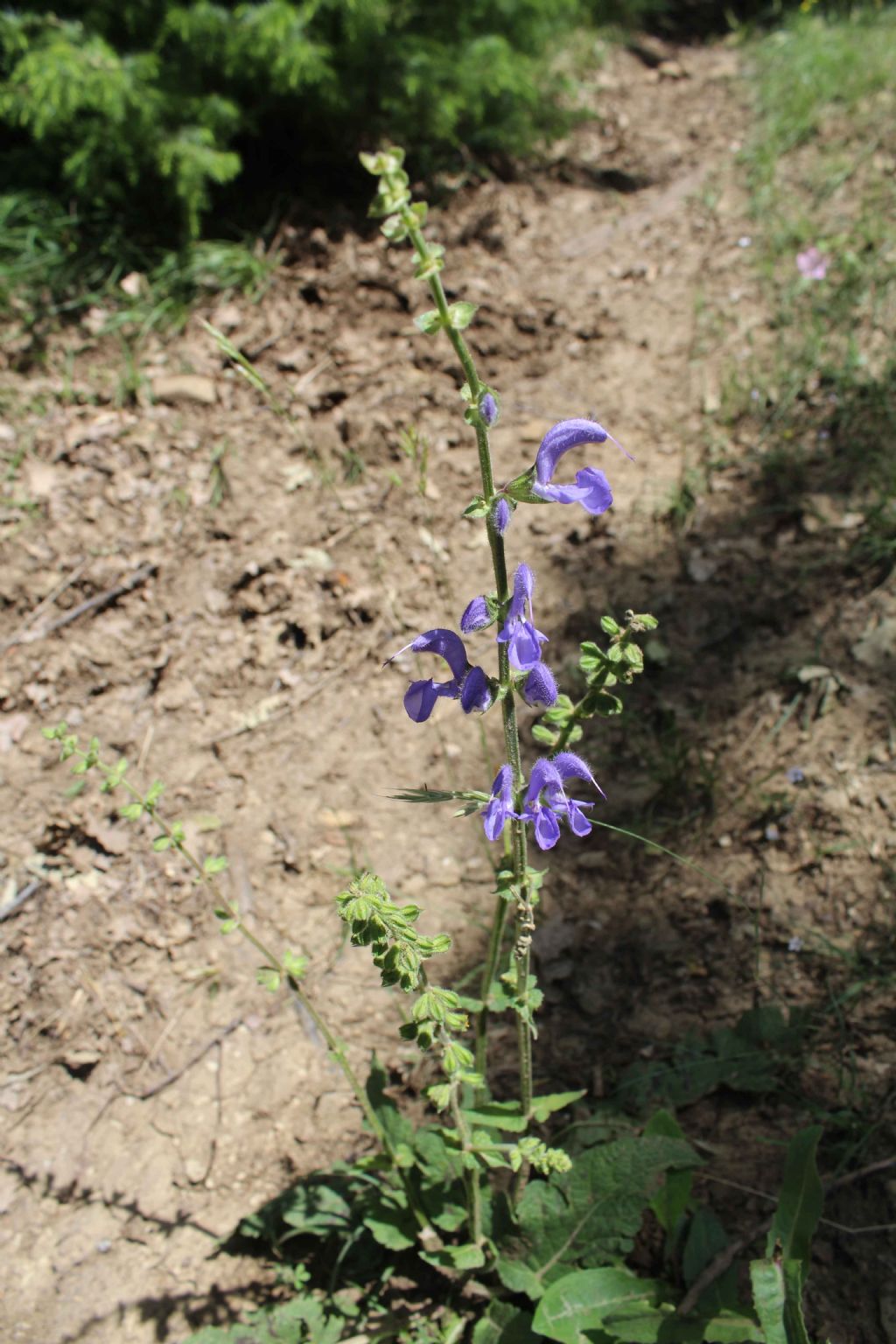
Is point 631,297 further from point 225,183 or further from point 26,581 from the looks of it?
point 26,581

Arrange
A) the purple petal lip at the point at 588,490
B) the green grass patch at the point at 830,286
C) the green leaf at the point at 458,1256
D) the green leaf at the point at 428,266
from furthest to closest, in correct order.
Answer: the green grass patch at the point at 830,286, the green leaf at the point at 458,1256, the purple petal lip at the point at 588,490, the green leaf at the point at 428,266

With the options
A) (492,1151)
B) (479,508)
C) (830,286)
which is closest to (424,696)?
(479,508)

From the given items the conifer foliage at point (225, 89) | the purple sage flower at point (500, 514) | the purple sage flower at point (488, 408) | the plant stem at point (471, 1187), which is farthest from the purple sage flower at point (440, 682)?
the conifer foliage at point (225, 89)

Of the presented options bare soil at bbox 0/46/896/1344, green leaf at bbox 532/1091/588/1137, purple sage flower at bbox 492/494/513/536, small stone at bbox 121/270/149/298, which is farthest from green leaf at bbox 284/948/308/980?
small stone at bbox 121/270/149/298

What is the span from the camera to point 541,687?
5.39 feet

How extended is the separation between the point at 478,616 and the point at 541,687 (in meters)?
0.17


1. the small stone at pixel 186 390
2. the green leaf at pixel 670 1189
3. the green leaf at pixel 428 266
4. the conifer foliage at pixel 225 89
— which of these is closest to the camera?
the green leaf at pixel 428 266

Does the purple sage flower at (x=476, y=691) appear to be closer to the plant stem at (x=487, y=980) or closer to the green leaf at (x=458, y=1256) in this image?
the plant stem at (x=487, y=980)

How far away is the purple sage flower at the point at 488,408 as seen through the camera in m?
1.45

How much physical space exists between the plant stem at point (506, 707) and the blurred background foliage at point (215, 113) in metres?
3.48

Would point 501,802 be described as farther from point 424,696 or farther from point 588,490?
point 588,490

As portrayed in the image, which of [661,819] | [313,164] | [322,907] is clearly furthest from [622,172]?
[322,907]

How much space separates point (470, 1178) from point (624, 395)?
11.2 feet

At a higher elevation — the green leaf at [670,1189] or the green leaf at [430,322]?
the green leaf at [430,322]
